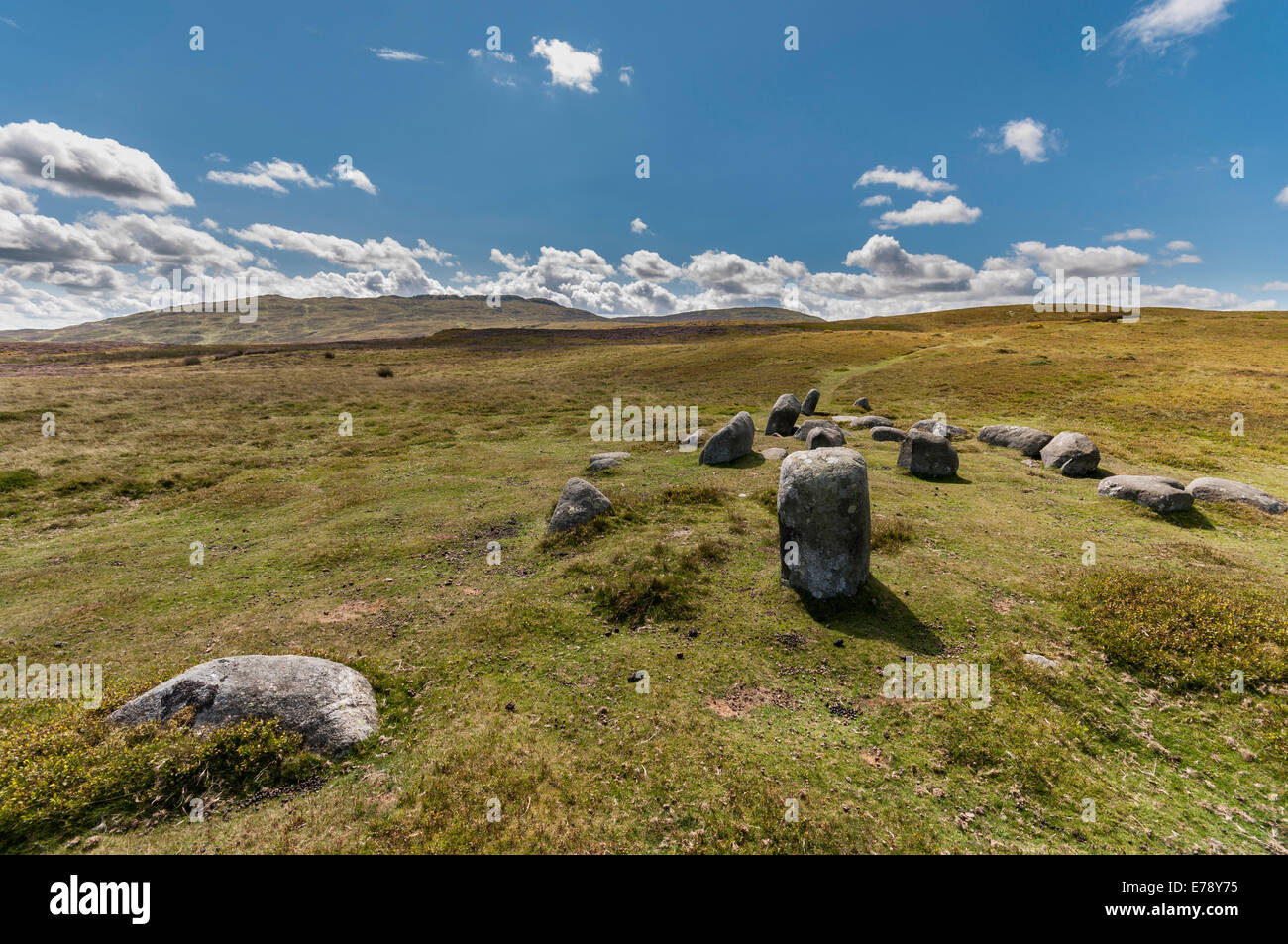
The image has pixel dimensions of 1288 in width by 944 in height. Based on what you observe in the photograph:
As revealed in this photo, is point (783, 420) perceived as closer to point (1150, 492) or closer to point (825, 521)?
point (1150, 492)

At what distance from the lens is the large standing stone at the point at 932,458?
2264 centimetres

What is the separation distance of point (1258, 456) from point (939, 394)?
22.5 metres

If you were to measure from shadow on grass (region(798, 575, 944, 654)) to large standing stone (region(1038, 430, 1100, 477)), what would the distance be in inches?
673

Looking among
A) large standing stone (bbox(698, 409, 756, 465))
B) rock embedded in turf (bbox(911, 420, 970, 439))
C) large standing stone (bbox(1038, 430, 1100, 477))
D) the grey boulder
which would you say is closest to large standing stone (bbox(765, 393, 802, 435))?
rock embedded in turf (bbox(911, 420, 970, 439))

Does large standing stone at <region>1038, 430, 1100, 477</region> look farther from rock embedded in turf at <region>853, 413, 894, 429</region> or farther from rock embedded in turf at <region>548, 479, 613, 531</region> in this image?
rock embedded in turf at <region>548, 479, 613, 531</region>

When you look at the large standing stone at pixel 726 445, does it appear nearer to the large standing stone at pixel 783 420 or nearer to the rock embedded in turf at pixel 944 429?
the large standing stone at pixel 783 420

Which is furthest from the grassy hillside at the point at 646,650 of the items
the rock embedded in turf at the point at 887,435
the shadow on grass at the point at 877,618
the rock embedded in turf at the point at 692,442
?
the rock embedded in turf at the point at 887,435

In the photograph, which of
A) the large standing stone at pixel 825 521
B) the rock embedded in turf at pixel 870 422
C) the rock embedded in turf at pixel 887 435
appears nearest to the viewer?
the large standing stone at pixel 825 521

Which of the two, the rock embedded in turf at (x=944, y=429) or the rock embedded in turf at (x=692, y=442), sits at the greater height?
the rock embedded in turf at (x=944, y=429)

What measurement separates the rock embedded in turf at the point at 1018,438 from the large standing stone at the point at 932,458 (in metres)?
7.09

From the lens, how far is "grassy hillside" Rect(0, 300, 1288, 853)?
21.5 ft

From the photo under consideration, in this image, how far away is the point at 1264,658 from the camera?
894 cm
